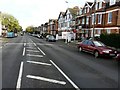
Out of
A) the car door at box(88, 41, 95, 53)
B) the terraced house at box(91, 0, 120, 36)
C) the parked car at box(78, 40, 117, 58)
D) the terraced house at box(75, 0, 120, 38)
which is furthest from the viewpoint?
the terraced house at box(75, 0, 120, 38)

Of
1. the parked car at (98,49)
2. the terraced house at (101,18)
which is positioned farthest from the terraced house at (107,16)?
the parked car at (98,49)

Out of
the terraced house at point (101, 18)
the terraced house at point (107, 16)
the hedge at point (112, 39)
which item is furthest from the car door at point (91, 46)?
the terraced house at point (107, 16)

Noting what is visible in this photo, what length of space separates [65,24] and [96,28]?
120 feet

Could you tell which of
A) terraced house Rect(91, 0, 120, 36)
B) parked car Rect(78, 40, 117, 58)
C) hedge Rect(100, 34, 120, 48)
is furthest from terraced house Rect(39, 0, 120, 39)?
parked car Rect(78, 40, 117, 58)

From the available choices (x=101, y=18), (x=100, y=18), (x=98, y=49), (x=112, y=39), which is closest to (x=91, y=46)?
(x=98, y=49)

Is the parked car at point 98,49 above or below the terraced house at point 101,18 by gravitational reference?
below

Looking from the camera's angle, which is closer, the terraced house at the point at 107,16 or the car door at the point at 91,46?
the car door at the point at 91,46

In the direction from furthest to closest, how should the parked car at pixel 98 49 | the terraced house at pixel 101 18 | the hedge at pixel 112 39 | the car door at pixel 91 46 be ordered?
the terraced house at pixel 101 18 → the hedge at pixel 112 39 → the car door at pixel 91 46 → the parked car at pixel 98 49

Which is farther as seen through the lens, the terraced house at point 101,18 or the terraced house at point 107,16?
the terraced house at point 101,18

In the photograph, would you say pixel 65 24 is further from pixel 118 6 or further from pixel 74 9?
pixel 118 6

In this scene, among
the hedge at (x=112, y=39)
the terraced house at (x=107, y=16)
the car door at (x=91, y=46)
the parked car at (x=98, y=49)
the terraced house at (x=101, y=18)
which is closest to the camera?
the parked car at (x=98, y=49)

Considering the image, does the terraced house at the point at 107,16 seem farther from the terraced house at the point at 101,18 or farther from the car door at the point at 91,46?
the car door at the point at 91,46

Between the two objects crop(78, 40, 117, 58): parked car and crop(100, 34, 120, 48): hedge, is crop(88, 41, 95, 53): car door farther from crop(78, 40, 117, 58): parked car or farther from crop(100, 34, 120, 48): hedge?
crop(100, 34, 120, 48): hedge

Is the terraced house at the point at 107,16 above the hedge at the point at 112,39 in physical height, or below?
above
